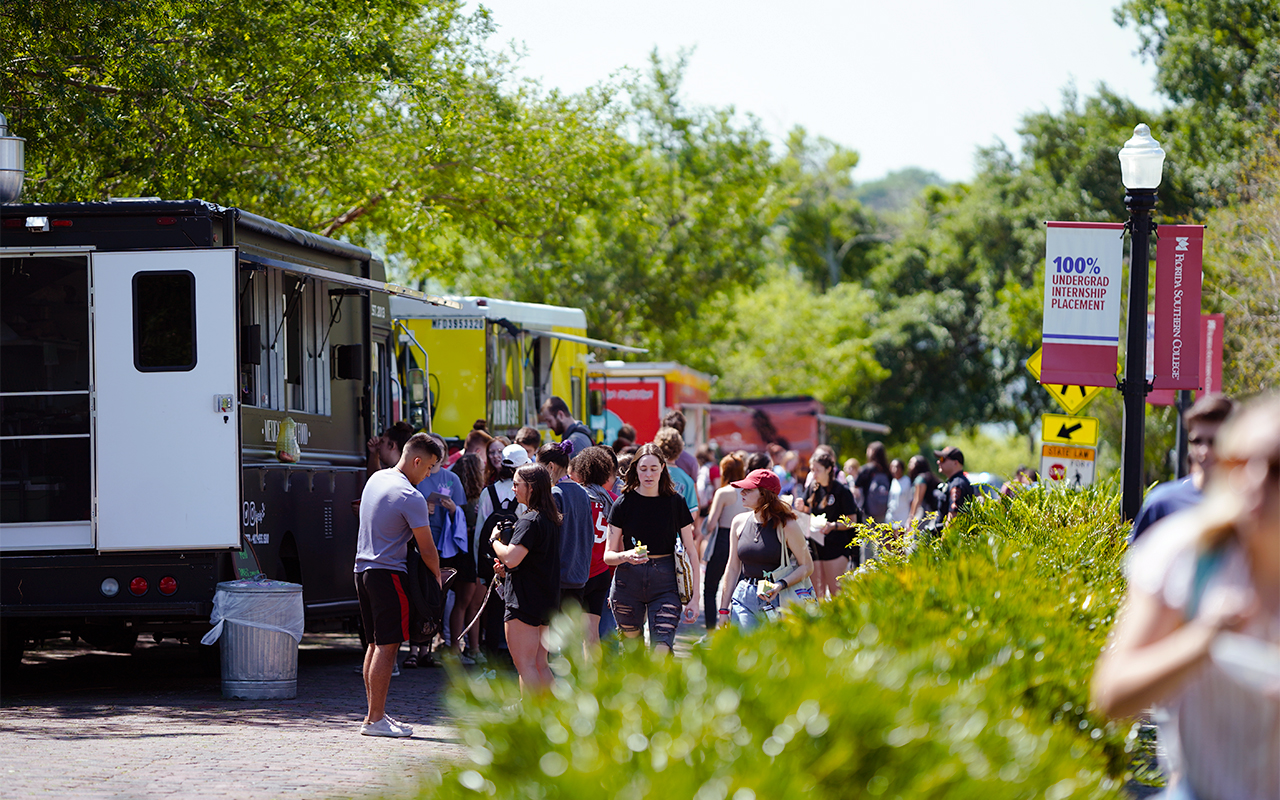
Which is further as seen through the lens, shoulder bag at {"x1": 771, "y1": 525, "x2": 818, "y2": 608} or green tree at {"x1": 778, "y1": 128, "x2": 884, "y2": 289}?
green tree at {"x1": 778, "y1": 128, "x2": 884, "y2": 289}

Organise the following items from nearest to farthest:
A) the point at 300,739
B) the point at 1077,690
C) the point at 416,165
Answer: the point at 1077,690 → the point at 300,739 → the point at 416,165

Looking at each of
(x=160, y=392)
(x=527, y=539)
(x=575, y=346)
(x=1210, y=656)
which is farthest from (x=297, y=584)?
(x=575, y=346)

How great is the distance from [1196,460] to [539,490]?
4215mm

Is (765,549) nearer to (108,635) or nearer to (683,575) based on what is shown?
(683,575)

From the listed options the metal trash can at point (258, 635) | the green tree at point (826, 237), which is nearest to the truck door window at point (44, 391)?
the metal trash can at point (258, 635)

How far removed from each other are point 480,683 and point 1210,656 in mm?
1694

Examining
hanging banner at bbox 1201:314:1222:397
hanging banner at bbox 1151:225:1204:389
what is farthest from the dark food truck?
hanging banner at bbox 1201:314:1222:397

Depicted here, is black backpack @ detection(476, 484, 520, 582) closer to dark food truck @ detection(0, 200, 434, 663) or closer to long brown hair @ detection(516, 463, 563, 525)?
dark food truck @ detection(0, 200, 434, 663)

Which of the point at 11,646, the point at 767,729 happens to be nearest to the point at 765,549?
the point at 11,646

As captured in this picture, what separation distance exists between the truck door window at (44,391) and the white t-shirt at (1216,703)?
8.78 m

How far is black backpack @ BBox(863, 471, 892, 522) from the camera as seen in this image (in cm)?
1892

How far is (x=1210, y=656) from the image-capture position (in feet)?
9.84

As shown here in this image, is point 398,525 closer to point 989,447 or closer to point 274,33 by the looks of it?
point 274,33

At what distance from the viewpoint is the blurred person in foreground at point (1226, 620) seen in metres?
2.96
